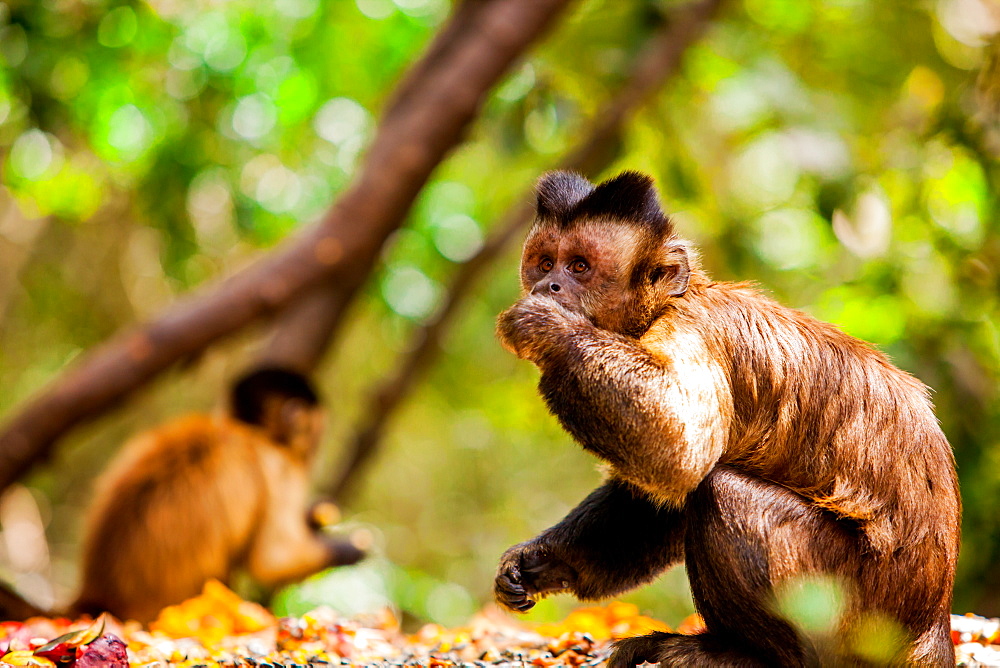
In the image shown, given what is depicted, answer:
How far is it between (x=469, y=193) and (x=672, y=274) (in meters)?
Answer: 6.79

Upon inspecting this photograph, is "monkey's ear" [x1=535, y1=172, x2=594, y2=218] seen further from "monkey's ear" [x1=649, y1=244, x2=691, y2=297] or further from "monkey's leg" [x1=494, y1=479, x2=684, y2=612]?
"monkey's leg" [x1=494, y1=479, x2=684, y2=612]

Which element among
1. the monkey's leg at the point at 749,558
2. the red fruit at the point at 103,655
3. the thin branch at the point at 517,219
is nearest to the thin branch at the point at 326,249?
the thin branch at the point at 517,219

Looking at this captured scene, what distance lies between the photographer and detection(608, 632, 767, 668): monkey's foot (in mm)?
2535

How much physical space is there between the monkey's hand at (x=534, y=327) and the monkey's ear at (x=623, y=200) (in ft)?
1.29

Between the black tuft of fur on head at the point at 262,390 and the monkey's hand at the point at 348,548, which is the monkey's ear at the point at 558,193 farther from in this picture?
the monkey's hand at the point at 348,548

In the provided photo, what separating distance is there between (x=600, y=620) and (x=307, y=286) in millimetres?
3253

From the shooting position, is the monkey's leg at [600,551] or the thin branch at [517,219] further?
the thin branch at [517,219]

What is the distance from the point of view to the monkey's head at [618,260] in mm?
2846

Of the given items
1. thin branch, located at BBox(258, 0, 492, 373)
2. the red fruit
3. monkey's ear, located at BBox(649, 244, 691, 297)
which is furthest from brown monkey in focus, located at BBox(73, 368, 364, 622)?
monkey's ear, located at BBox(649, 244, 691, 297)

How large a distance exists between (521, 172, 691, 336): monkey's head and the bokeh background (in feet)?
1.38

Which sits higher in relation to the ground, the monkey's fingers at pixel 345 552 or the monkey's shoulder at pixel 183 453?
the monkey's shoulder at pixel 183 453

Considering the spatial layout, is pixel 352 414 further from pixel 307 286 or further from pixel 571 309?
pixel 571 309

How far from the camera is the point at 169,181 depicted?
23.3 ft

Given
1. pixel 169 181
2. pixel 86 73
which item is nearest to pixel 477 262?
pixel 169 181
